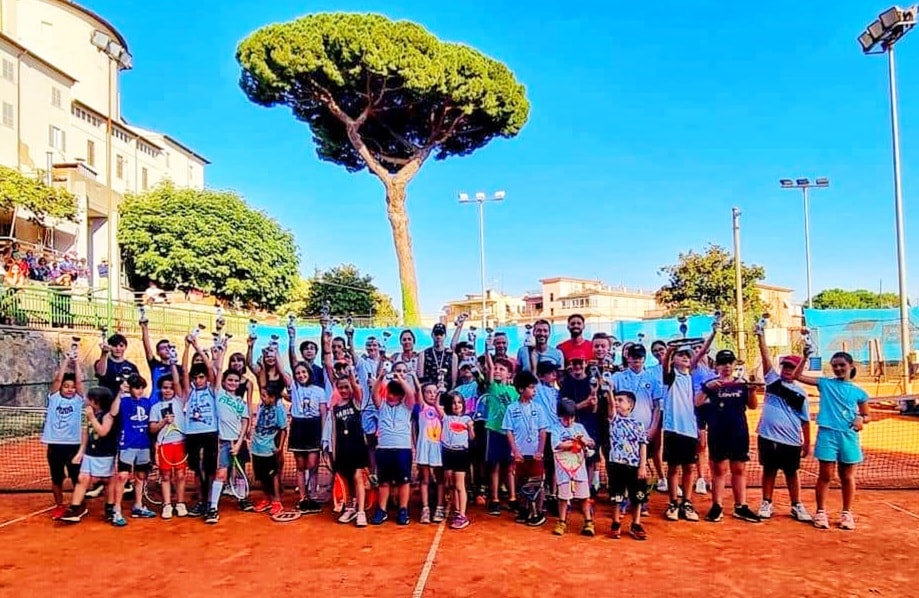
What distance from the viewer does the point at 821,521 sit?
701cm

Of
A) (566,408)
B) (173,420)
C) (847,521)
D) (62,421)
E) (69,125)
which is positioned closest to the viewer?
(847,521)

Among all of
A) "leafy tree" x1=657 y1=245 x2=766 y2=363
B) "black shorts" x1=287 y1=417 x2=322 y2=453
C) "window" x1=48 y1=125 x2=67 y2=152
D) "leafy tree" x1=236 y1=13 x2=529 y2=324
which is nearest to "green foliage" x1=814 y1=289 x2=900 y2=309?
"leafy tree" x1=657 y1=245 x2=766 y2=363

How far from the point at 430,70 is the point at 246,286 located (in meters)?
13.4

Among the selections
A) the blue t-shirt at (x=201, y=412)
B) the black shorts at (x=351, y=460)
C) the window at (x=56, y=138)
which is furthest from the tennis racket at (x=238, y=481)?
the window at (x=56, y=138)

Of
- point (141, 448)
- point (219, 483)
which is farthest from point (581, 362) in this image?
point (141, 448)

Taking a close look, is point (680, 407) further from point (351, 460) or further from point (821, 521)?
point (351, 460)

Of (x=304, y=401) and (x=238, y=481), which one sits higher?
(x=304, y=401)

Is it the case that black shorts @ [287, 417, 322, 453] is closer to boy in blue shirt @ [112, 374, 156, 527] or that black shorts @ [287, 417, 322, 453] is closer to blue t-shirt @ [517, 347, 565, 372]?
boy in blue shirt @ [112, 374, 156, 527]

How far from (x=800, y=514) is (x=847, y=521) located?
422mm

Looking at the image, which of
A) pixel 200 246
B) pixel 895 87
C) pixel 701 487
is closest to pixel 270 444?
pixel 701 487

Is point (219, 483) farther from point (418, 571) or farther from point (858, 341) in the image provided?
point (858, 341)

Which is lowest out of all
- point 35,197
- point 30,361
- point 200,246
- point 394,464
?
point 394,464

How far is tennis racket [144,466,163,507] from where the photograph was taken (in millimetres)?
8195

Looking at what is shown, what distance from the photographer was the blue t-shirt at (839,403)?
7.04 metres
